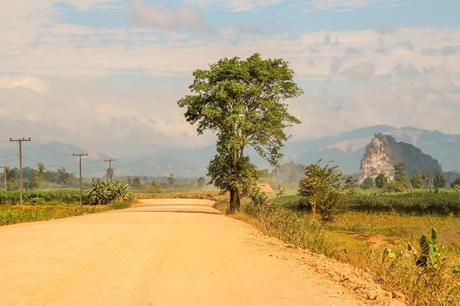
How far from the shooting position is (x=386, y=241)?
41.0 m

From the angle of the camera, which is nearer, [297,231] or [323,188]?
[297,231]

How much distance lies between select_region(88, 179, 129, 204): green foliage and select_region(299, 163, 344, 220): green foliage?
4690 cm

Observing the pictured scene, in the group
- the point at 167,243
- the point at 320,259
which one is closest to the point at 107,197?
the point at 167,243

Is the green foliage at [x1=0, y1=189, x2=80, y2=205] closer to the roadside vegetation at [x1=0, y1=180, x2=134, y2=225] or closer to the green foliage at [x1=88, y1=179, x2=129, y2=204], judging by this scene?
the roadside vegetation at [x1=0, y1=180, x2=134, y2=225]

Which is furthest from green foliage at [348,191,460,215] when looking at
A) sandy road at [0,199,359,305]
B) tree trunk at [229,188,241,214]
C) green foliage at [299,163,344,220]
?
sandy road at [0,199,359,305]

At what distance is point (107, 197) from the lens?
9162 centimetres

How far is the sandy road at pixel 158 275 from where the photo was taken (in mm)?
11781

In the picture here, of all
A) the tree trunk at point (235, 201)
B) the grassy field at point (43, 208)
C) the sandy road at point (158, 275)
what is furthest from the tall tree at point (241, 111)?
the sandy road at point (158, 275)

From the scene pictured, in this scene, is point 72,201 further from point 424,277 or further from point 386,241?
point 424,277

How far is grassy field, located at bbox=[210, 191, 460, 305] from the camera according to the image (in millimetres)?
12289

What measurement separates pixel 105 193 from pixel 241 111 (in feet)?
155

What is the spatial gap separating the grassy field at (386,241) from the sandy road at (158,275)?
4.46 ft

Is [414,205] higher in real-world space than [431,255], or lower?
lower

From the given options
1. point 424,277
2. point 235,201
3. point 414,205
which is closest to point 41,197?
point 235,201
